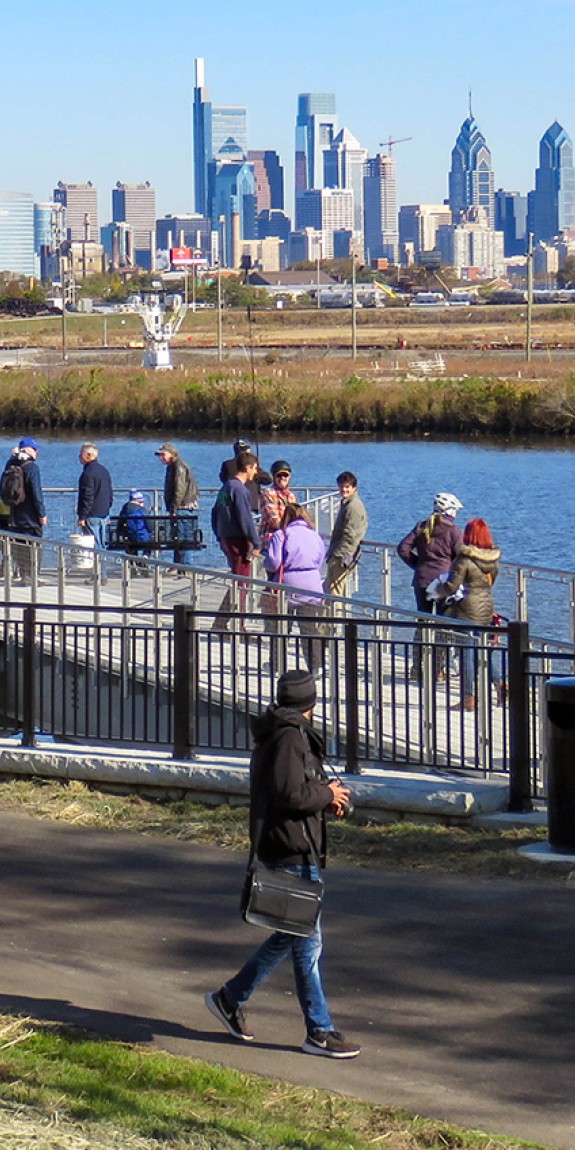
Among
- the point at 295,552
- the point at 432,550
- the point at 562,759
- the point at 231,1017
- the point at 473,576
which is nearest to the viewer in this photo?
the point at 231,1017

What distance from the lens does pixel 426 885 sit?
9164mm

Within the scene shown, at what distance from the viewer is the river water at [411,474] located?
1497 inches

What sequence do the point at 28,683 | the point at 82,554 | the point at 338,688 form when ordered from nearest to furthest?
1. the point at 338,688
2. the point at 28,683
3. the point at 82,554

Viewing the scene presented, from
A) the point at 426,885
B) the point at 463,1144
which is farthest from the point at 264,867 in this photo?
the point at 426,885

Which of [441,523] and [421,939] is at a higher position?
[441,523]

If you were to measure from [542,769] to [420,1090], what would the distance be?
4.51m

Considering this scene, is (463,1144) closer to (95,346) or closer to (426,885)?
(426,885)

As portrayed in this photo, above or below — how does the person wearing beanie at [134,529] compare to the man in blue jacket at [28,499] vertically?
below

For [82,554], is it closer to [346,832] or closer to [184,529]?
[184,529]

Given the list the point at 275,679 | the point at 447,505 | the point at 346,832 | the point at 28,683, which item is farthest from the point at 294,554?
the point at 346,832

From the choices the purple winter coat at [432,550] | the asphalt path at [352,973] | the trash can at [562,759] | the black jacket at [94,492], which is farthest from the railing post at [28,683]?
the black jacket at [94,492]

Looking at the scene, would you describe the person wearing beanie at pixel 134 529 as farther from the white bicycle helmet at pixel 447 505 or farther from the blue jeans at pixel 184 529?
the white bicycle helmet at pixel 447 505

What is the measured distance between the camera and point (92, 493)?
20.5 m

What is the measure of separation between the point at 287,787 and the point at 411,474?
46.6 meters
